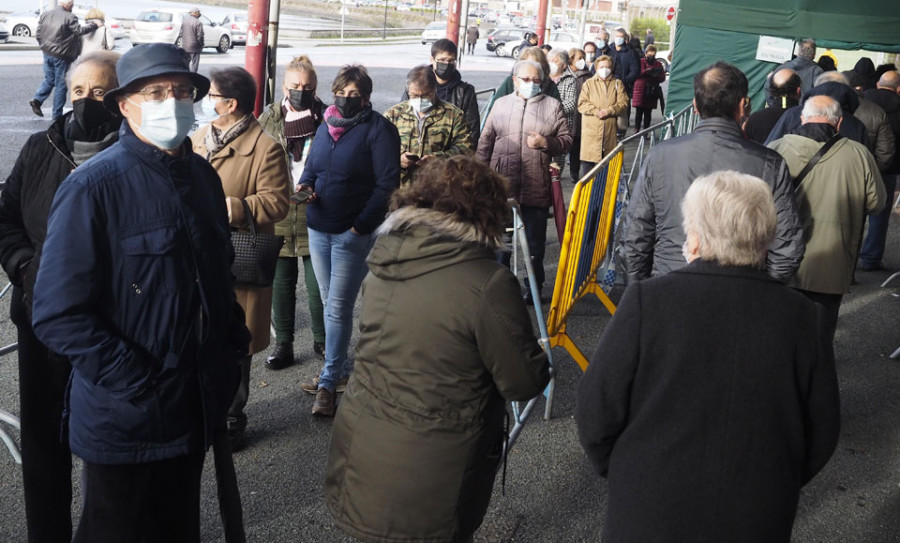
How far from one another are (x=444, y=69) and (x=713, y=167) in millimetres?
4025

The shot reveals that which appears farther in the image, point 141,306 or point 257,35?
point 257,35

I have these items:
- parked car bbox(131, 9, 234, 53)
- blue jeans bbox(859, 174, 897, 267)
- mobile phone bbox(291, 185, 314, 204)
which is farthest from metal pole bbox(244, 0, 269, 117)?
parked car bbox(131, 9, 234, 53)

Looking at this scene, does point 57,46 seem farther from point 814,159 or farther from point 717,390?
point 717,390

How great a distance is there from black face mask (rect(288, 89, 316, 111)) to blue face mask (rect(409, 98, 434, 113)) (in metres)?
0.95

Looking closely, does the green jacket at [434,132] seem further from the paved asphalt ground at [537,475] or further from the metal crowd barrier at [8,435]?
the metal crowd barrier at [8,435]

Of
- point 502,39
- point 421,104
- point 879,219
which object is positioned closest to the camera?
point 421,104

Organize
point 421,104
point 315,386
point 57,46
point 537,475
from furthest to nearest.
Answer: point 57,46
point 421,104
point 315,386
point 537,475

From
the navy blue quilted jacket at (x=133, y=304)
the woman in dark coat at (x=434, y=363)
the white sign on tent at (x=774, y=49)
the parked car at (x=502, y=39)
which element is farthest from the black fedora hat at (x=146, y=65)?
the parked car at (x=502, y=39)

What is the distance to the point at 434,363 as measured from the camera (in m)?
2.97

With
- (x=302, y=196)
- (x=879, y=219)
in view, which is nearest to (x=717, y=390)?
(x=302, y=196)

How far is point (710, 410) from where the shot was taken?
101 inches

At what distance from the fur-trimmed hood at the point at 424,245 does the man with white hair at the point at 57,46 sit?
1376cm

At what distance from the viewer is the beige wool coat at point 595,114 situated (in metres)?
11.5

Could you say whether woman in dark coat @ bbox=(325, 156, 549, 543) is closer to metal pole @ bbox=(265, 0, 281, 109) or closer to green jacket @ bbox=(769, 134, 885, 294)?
green jacket @ bbox=(769, 134, 885, 294)
